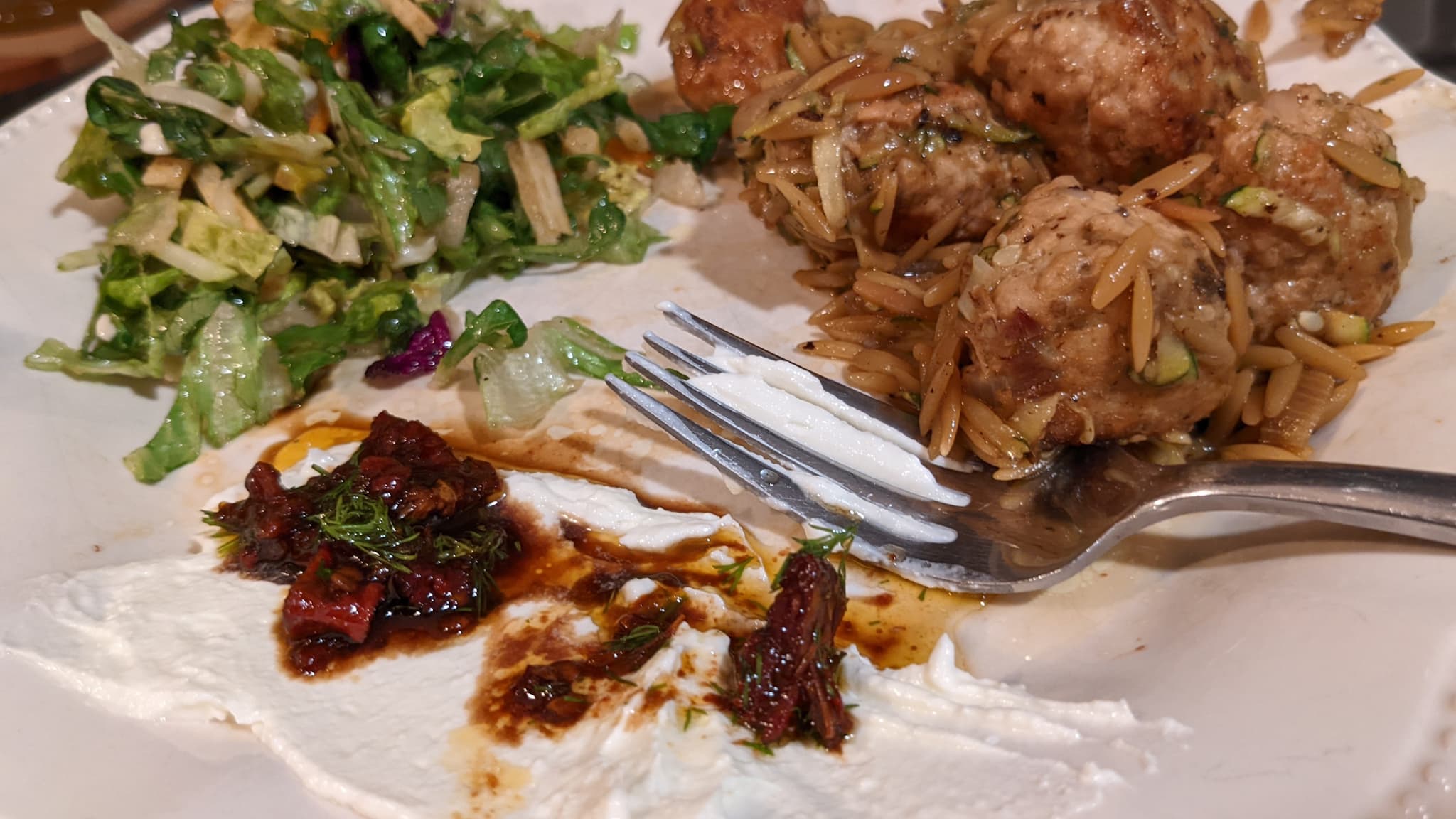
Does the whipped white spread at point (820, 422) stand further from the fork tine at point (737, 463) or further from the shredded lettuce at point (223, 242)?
the shredded lettuce at point (223, 242)

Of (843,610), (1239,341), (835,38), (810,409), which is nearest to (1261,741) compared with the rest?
(843,610)

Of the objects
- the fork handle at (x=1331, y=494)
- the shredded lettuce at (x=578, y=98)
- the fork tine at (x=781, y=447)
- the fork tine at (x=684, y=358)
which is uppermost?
the shredded lettuce at (x=578, y=98)

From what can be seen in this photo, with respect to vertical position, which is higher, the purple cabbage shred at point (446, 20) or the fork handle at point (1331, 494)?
the purple cabbage shred at point (446, 20)

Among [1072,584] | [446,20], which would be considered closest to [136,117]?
[446,20]

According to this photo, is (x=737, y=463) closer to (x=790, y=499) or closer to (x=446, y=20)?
(x=790, y=499)

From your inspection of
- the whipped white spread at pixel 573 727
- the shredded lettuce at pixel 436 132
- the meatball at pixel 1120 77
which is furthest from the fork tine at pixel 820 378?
the shredded lettuce at pixel 436 132

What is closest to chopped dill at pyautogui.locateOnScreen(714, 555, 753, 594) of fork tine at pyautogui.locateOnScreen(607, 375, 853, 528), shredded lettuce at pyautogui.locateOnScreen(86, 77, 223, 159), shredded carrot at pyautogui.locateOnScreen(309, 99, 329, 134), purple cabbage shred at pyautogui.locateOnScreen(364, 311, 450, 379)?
fork tine at pyautogui.locateOnScreen(607, 375, 853, 528)

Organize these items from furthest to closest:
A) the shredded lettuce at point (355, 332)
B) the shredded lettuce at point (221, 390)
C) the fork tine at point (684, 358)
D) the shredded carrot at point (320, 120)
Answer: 1. the shredded carrot at point (320, 120)
2. the shredded lettuce at point (355, 332)
3. the shredded lettuce at point (221, 390)
4. the fork tine at point (684, 358)
